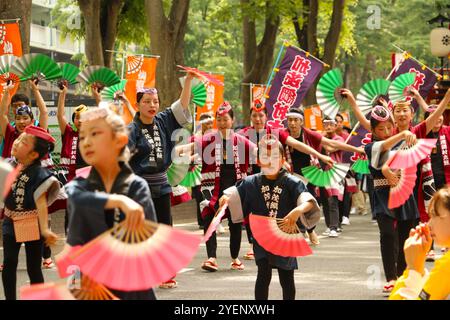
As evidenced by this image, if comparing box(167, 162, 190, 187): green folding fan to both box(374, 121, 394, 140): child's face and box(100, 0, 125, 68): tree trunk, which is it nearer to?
box(374, 121, 394, 140): child's face

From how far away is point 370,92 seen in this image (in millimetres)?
12625

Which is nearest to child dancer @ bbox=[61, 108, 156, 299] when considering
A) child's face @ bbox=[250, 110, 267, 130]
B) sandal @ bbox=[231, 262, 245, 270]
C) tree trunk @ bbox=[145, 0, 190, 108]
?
sandal @ bbox=[231, 262, 245, 270]

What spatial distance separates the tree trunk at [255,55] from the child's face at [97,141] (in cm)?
2097

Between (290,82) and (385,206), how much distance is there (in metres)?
11.8

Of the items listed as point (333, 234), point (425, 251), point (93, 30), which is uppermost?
point (93, 30)

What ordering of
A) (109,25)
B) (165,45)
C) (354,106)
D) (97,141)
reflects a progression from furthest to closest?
1. (109,25)
2. (165,45)
3. (354,106)
4. (97,141)

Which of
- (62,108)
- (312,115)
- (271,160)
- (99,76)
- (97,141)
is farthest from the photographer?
(312,115)

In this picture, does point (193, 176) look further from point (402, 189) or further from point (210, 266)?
point (402, 189)

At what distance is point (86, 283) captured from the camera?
16.8 ft

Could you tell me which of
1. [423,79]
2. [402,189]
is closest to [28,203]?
[402,189]

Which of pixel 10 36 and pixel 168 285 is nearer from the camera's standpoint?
pixel 168 285

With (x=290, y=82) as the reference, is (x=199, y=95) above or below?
above

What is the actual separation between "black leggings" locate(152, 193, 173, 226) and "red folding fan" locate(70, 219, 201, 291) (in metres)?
5.04
